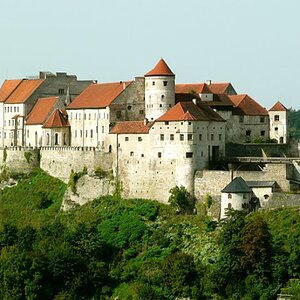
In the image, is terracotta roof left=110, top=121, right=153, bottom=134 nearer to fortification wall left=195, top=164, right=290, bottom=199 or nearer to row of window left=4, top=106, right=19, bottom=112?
fortification wall left=195, top=164, right=290, bottom=199

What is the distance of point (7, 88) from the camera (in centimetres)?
12738

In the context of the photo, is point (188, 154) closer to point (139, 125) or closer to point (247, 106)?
point (139, 125)

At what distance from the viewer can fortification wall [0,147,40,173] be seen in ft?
382

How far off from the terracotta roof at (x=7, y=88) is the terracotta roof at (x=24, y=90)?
19.5 inches

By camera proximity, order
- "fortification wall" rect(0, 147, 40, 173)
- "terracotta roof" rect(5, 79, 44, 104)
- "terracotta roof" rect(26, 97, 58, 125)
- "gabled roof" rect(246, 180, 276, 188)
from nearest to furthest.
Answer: "gabled roof" rect(246, 180, 276, 188)
"fortification wall" rect(0, 147, 40, 173)
"terracotta roof" rect(26, 97, 58, 125)
"terracotta roof" rect(5, 79, 44, 104)

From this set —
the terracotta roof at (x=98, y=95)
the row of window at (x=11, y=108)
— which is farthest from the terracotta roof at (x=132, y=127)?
the row of window at (x=11, y=108)

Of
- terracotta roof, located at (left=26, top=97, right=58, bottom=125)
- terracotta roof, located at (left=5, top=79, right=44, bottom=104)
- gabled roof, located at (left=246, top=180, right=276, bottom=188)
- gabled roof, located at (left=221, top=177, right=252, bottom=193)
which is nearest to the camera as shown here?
gabled roof, located at (left=221, top=177, right=252, bottom=193)

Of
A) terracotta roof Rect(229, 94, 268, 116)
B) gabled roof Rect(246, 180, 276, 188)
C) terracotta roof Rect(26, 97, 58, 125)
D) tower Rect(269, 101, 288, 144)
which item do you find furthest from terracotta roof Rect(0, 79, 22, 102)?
gabled roof Rect(246, 180, 276, 188)

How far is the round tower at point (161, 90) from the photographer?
106625 mm

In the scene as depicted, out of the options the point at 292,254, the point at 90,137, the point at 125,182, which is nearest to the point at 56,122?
the point at 90,137

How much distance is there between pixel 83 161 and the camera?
11062 cm

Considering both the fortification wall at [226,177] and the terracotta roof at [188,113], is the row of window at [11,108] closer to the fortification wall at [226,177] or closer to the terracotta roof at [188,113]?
the terracotta roof at [188,113]

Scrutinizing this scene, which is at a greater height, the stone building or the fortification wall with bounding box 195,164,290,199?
the stone building

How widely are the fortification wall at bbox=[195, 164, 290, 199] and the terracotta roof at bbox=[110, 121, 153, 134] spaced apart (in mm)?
5997
